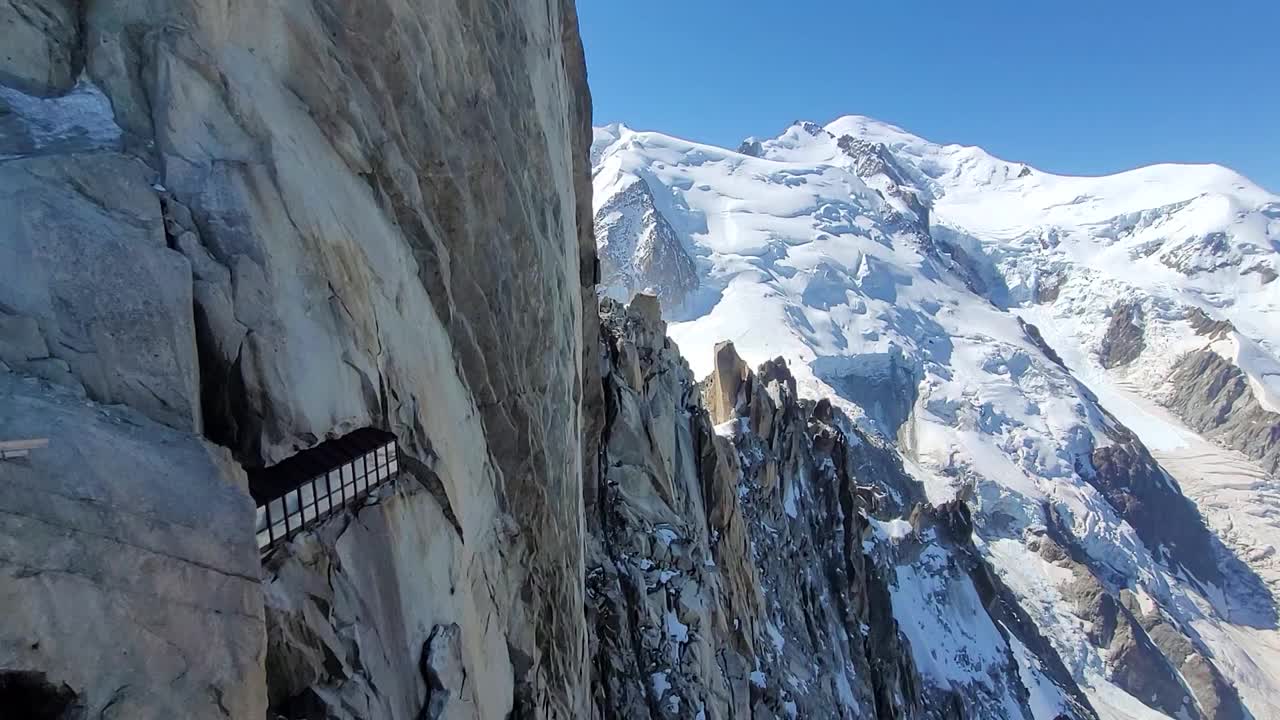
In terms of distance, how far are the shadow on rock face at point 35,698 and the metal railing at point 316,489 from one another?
7.07 feet

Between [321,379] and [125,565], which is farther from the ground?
[321,379]

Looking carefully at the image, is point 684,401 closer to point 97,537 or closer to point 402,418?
point 402,418

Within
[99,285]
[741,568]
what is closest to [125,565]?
[99,285]

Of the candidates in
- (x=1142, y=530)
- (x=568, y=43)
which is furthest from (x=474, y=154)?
(x=1142, y=530)

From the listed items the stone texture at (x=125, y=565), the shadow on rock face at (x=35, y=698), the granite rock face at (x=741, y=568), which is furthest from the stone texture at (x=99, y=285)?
the granite rock face at (x=741, y=568)

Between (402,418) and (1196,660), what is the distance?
165 meters

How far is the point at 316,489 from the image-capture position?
29.7 feet

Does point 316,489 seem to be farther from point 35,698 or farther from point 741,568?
point 741,568

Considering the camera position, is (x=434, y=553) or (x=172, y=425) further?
(x=434, y=553)

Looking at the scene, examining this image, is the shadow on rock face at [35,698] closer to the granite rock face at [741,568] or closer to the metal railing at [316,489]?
the metal railing at [316,489]

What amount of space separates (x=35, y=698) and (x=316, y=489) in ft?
11.1

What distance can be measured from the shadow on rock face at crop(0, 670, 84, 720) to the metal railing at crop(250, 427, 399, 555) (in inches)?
84.8

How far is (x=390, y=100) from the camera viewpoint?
12.7 metres

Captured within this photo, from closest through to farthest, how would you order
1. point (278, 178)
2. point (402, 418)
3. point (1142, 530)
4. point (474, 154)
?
point (278, 178) < point (402, 418) < point (474, 154) < point (1142, 530)
